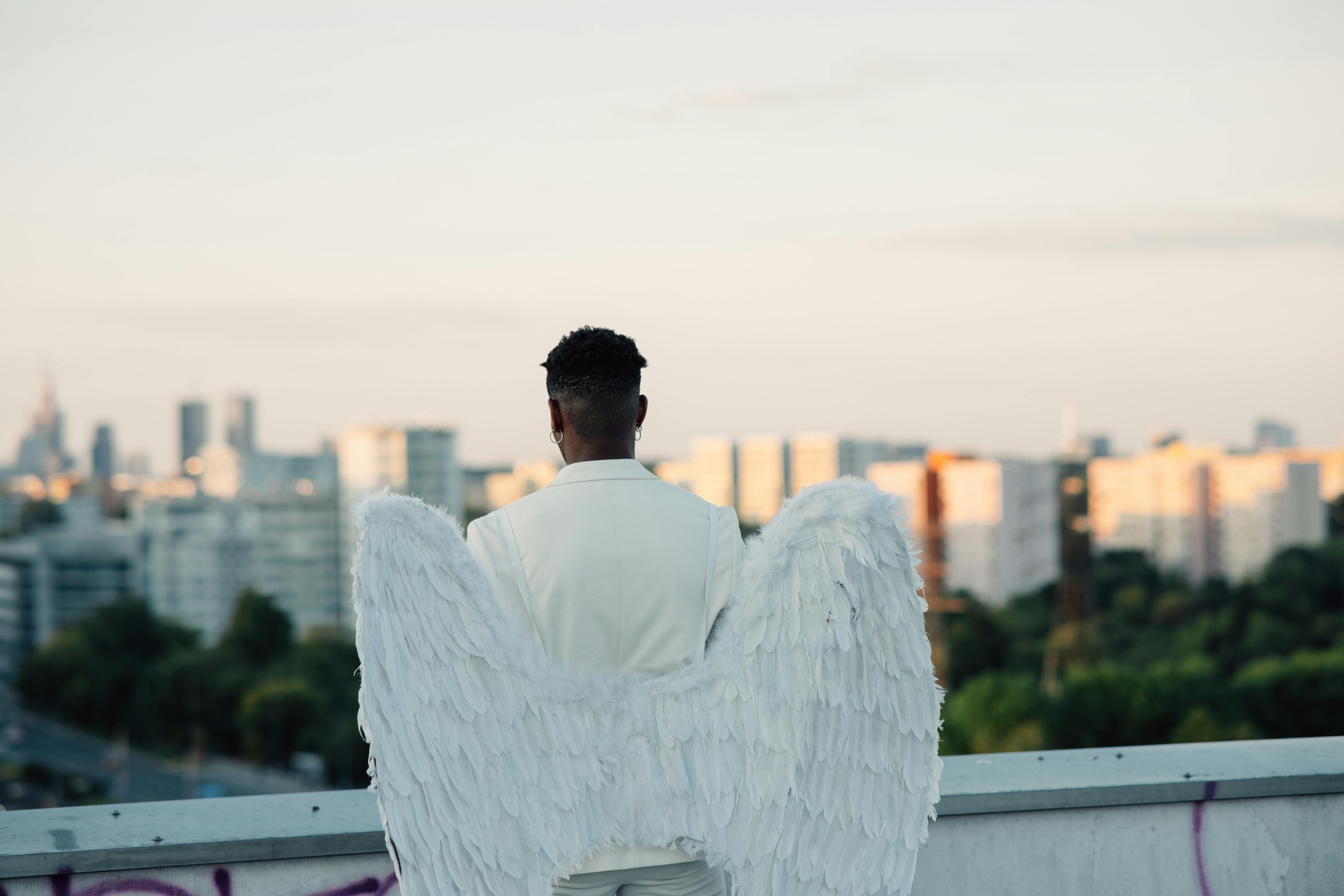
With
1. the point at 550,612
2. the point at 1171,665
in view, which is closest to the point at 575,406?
the point at 550,612

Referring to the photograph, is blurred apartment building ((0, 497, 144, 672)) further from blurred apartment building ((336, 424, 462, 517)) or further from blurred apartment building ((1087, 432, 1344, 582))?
blurred apartment building ((1087, 432, 1344, 582))

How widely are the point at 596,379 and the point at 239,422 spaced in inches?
6952

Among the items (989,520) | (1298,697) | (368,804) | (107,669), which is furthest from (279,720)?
(368,804)

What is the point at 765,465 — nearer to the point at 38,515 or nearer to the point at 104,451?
the point at 38,515

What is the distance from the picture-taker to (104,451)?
599 feet

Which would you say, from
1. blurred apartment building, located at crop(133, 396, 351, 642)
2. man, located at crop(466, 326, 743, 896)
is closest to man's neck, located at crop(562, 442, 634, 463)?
man, located at crop(466, 326, 743, 896)

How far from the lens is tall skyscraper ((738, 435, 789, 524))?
91375mm

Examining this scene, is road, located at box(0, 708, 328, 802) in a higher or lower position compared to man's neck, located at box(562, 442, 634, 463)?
lower

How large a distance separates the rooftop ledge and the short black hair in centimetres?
108

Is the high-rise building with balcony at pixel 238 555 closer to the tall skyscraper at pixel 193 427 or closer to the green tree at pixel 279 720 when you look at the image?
the green tree at pixel 279 720

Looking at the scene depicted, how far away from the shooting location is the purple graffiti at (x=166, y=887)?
232 cm

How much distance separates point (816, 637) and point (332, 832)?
1147 mm

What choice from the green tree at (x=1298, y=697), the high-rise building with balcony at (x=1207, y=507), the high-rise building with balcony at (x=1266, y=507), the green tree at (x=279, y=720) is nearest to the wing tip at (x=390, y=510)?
the green tree at (x=1298, y=697)

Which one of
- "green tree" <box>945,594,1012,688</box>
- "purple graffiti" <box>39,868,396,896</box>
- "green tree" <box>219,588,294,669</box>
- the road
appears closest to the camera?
"purple graffiti" <box>39,868,396,896</box>
